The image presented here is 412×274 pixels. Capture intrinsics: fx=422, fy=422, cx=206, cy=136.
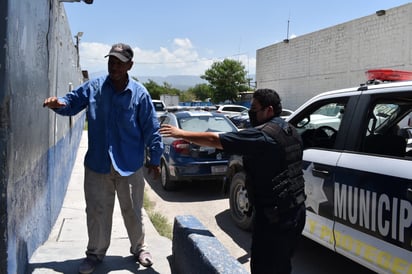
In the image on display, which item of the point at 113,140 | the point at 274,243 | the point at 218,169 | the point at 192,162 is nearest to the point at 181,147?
the point at 192,162

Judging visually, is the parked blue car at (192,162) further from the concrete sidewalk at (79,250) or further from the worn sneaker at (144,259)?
the worn sneaker at (144,259)

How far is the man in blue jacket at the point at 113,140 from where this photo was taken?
3.35 m

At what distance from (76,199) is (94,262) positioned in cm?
305

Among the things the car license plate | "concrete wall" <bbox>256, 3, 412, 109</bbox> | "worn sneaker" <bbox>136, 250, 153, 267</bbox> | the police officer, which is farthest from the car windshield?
"concrete wall" <bbox>256, 3, 412, 109</bbox>

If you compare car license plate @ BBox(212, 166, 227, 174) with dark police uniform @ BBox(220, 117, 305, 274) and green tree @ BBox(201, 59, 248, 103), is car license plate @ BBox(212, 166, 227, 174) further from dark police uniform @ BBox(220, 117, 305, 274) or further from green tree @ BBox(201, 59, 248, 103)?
green tree @ BBox(201, 59, 248, 103)

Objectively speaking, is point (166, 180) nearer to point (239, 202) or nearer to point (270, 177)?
point (239, 202)

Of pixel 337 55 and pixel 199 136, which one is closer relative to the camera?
pixel 199 136

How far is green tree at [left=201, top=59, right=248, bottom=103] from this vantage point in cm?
4891

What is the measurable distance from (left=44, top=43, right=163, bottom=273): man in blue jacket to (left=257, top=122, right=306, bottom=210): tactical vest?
1.13 meters

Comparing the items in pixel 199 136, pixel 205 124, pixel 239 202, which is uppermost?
pixel 199 136

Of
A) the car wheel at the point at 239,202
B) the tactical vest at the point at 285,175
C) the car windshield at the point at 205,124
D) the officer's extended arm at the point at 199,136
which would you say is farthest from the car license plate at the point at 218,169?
the tactical vest at the point at 285,175

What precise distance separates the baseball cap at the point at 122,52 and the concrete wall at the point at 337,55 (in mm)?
19196

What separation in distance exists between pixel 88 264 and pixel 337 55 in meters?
23.7

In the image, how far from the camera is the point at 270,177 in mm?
2688
